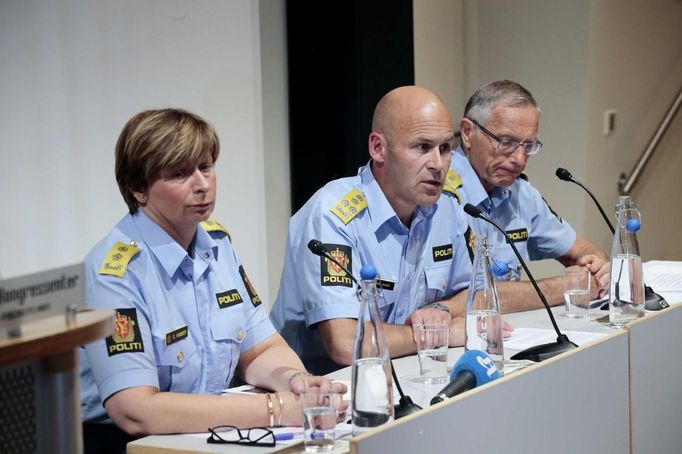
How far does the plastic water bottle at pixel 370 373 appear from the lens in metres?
1.73

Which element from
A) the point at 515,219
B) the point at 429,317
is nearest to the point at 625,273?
the point at 429,317

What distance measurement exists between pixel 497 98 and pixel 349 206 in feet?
2.56

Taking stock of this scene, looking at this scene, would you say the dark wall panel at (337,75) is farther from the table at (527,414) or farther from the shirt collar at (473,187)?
the table at (527,414)

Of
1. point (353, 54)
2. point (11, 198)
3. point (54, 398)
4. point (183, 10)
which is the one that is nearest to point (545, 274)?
point (353, 54)

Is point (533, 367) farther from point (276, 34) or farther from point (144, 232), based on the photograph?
point (276, 34)

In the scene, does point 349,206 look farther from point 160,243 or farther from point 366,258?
point 160,243

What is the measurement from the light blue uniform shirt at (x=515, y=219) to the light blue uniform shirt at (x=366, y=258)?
237 millimetres

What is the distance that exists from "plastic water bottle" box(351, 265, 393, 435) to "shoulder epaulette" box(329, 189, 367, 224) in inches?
38.6

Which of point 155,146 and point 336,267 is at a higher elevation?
point 155,146

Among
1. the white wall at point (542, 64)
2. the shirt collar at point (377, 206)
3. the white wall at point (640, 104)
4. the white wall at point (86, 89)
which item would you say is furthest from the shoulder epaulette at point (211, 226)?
the white wall at point (640, 104)

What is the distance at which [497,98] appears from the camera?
3293 mm

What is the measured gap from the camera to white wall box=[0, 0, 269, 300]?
12.9ft

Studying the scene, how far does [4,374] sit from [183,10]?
2.91 metres

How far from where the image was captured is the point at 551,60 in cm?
482
